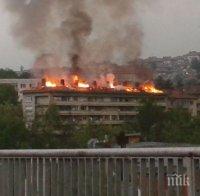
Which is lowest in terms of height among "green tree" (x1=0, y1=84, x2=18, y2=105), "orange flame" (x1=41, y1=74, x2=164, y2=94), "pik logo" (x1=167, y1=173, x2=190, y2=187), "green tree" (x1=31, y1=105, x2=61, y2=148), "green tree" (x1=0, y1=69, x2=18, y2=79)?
"green tree" (x1=31, y1=105, x2=61, y2=148)

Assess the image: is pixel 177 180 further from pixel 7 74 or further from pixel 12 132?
pixel 7 74

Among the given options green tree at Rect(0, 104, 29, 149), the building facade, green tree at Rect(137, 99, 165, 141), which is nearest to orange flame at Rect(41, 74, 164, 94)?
the building facade

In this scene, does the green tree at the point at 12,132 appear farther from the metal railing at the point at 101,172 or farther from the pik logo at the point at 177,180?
the pik logo at the point at 177,180

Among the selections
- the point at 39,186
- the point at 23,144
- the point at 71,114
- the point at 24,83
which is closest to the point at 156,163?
the point at 39,186

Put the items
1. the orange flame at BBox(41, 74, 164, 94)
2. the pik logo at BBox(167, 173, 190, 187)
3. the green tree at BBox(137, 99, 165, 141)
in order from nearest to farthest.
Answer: the pik logo at BBox(167, 173, 190, 187)
the green tree at BBox(137, 99, 165, 141)
the orange flame at BBox(41, 74, 164, 94)

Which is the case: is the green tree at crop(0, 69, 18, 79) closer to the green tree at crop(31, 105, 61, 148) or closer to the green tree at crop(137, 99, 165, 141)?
the green tree at crop(137, 99, 165, 141)

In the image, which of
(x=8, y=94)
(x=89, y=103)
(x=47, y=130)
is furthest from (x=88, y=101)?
(x=47, y=130)

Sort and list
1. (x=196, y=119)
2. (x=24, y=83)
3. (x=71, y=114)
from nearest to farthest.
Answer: (x=196, y=119) < (x=71, y=114) < (x=24, y=83)

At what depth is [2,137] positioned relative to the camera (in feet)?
238

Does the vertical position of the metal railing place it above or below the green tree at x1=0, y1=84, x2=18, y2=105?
below

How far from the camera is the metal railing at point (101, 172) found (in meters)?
6.77

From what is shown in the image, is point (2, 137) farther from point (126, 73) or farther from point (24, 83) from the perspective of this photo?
point (24, 83)

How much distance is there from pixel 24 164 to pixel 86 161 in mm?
1027

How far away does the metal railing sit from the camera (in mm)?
6770
